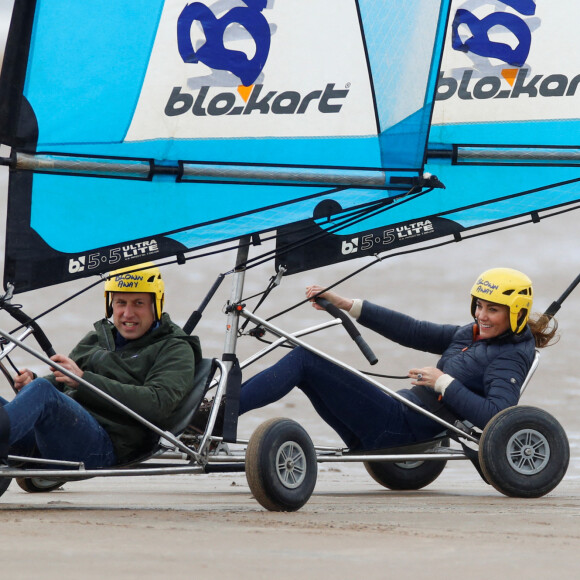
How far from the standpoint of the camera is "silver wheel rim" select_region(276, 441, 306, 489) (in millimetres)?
5316

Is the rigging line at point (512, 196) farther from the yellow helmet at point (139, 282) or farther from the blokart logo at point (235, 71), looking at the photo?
the yellow helmet at point (139, 282)

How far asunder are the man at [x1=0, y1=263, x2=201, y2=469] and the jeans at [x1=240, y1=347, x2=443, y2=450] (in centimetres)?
45

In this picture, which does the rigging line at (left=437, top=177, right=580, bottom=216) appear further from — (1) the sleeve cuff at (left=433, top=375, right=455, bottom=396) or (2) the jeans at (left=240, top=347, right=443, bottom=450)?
(2) the jeans at (left=240, top=347, right=443, bottom=450)

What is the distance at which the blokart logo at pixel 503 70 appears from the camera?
24.1 ft

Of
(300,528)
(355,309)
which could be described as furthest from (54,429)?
(355,309)

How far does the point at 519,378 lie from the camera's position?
637 cm

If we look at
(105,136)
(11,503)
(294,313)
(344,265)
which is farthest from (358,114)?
(344,265)

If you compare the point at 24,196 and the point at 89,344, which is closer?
the point at 24,196

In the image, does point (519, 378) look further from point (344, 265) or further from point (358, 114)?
point (344, 265)

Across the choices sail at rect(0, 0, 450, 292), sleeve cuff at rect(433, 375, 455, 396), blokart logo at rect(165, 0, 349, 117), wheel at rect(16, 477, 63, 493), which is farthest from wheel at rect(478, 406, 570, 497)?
wheel at rect(16, 477, 63, 493)

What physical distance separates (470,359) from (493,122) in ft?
4.92

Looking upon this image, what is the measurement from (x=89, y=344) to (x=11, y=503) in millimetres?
722

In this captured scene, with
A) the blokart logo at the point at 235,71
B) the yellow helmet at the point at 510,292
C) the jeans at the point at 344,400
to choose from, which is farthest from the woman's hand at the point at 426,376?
the blokart logo at the point at 235,71

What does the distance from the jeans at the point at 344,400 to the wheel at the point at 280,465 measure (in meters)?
0.54
